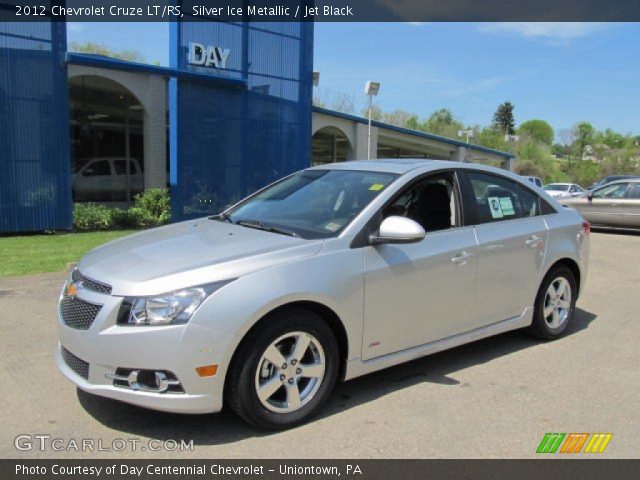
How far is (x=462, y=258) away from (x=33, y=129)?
10.8 metres

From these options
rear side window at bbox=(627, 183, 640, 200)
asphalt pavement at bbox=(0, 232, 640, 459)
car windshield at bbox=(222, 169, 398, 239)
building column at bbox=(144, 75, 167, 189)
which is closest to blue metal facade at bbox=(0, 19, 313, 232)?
building column at bbox=(144, 75, 167, 189)

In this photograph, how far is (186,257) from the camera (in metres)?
3.51

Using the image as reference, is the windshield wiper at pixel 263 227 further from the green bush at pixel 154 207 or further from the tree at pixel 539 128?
the tree at pixel 539 128

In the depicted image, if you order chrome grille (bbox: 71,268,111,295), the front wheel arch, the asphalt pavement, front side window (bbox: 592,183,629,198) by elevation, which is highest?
front side window (bbox: 592,183,629,198)

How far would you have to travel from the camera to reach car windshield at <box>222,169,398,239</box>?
13.3 feet

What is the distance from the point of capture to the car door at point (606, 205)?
15.7 meters

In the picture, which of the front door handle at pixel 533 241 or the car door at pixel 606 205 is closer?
the front door handle at pixel 533 241

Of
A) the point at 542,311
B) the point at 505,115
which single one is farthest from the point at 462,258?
the point at 505,115

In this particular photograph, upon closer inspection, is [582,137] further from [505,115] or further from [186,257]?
[186,257]

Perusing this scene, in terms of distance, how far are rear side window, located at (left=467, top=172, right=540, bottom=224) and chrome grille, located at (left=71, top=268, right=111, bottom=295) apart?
9.54 ft

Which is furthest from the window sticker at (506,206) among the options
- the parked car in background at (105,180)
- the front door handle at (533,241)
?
the parked car in background at (105,180)

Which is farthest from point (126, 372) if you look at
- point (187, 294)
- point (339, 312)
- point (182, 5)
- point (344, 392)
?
point (182, 5)

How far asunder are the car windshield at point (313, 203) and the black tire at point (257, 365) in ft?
2.09

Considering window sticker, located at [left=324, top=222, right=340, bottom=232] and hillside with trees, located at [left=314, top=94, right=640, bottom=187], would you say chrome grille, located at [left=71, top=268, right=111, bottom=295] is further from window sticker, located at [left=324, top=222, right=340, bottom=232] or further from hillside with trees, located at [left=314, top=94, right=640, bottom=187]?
hillside with trees, located at [left=314, top=94, right=640, bottom=187]
